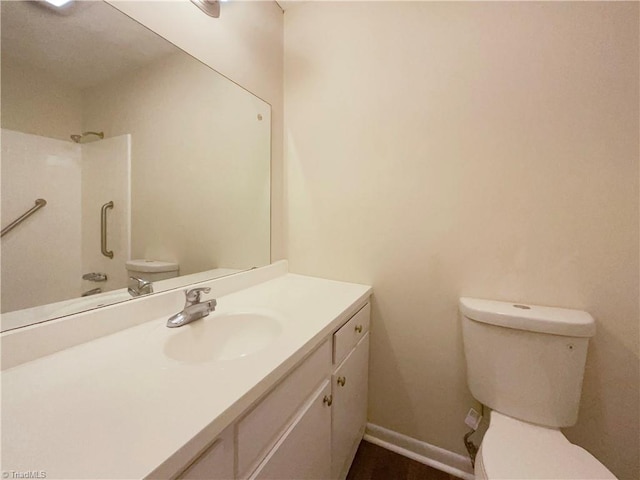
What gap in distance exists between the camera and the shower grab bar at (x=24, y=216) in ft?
2.01

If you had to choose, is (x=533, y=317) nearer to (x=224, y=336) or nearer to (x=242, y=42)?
(x=224, y=336)

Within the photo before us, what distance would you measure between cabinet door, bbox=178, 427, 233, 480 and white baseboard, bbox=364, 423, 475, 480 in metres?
1.14

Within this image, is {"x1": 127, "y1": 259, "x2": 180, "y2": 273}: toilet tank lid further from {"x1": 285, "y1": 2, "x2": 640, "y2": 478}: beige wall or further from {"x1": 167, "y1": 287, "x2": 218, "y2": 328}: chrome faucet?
{"x1": 285, "y1": 2, "x2": 640, "y2": 478}: beige wall

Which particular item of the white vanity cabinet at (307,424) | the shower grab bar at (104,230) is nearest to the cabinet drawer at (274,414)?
the white vanity cabinet at (307,424)

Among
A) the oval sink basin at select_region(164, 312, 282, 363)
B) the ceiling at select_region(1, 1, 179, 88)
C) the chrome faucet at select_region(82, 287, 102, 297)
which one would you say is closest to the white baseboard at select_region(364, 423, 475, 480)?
the oval sink basin at select_region(164, 312, 282, 363)

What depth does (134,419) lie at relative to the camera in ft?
1.41

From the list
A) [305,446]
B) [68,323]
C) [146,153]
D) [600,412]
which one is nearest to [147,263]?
[68,323]

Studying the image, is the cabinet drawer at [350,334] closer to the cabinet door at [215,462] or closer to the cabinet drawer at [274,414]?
the cabinet drawer at [274,414]

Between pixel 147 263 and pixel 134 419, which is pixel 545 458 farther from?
pixel 147 263

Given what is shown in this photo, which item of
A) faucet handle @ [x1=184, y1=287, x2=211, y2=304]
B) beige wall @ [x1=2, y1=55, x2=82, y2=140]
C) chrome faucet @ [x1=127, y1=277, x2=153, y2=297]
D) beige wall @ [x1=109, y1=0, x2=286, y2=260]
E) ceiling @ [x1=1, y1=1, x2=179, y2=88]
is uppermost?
beige wall @ [x1=109, y1=0, x2=286, y2=260]

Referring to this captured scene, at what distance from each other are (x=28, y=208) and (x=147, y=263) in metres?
0.35

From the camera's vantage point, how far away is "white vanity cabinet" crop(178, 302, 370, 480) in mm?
504

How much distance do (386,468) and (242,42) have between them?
225 cm

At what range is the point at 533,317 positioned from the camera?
0.90 metres
